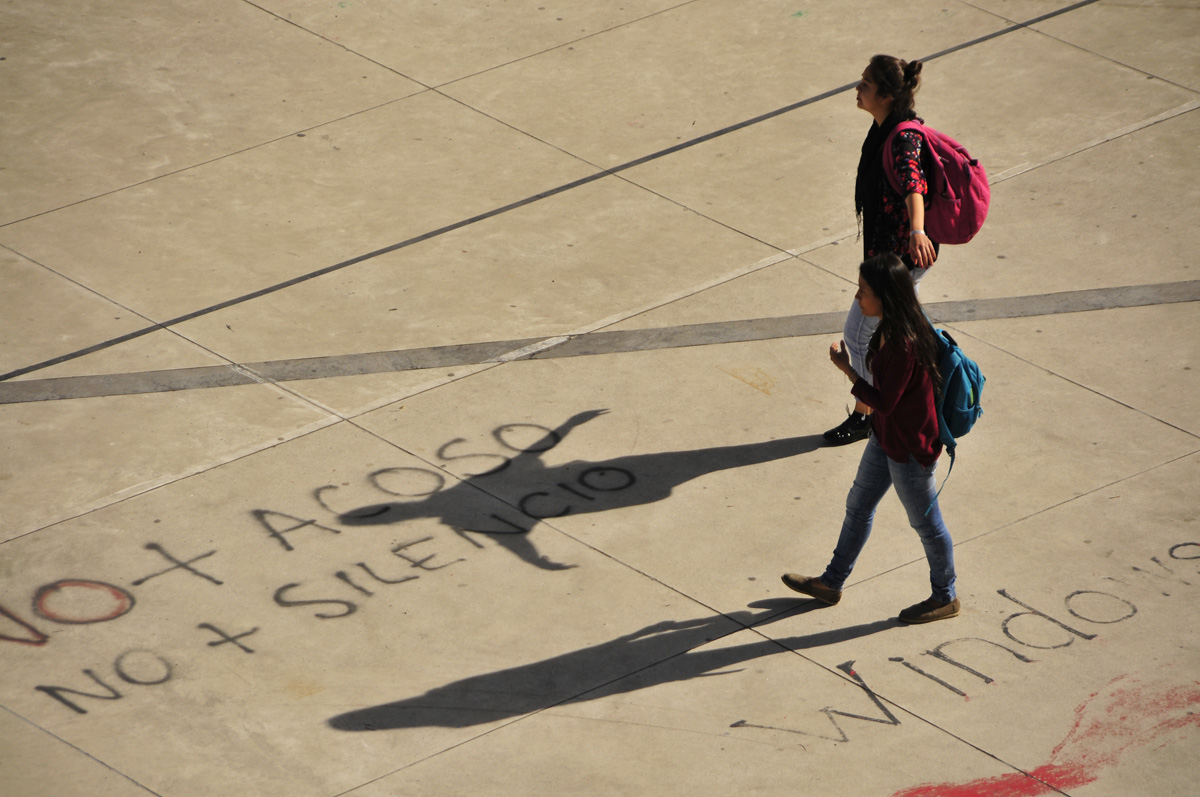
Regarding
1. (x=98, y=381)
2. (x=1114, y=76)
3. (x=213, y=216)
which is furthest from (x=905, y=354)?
(x=1114, y=76)

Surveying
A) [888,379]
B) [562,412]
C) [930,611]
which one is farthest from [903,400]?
[562,412]

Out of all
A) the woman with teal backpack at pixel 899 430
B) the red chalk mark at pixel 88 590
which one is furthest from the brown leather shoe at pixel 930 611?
the red chalk mark at pixel 88 590

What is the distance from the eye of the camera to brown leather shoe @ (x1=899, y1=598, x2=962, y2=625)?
507 centimetres

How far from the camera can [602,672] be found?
4.89 meters

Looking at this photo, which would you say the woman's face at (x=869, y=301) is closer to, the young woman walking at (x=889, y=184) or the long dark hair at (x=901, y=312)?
the long dark hair at (x=901, y=312)

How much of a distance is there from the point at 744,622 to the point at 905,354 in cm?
115

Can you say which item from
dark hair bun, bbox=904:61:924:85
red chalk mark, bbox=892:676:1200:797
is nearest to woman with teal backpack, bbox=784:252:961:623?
red chalk mark, bbox=892:676:1200:797

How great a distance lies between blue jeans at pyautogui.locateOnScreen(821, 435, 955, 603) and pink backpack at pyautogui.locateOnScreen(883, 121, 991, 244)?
1078mm

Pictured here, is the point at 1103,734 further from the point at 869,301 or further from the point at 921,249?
the point at 921,249

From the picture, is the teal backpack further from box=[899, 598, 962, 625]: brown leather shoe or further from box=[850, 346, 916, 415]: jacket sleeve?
box=[899, 598, 962, 625]: brown leather shoe

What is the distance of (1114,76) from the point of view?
916 cm

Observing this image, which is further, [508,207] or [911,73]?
[508,207]

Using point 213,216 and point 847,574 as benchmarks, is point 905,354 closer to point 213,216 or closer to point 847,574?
point 847,574

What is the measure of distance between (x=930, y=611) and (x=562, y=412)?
1.90 metres
